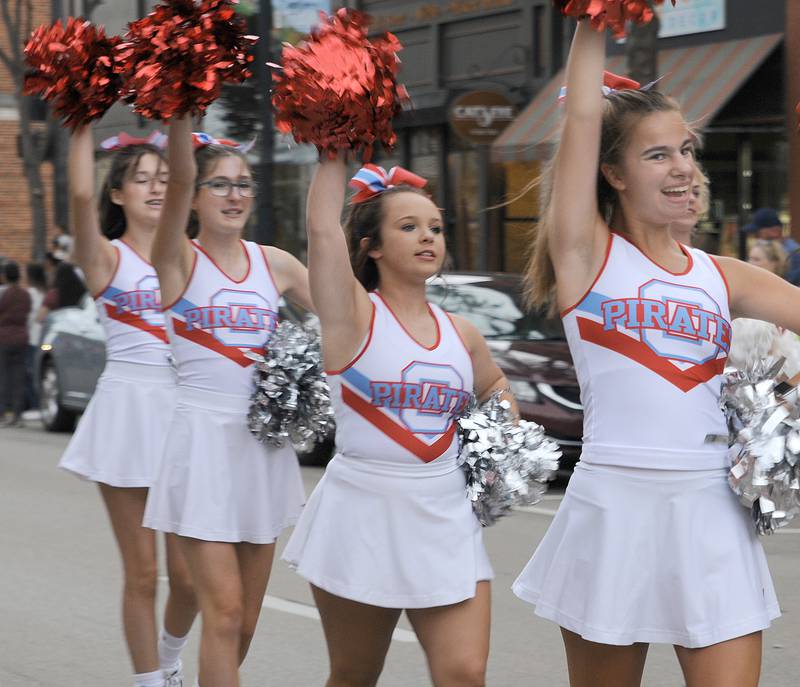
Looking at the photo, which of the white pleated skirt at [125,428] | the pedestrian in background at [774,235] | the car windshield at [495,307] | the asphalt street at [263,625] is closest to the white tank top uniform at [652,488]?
the white pleated skirt at [125,428]

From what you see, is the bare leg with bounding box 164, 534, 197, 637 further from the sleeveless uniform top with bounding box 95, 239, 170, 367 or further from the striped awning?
the striped awning

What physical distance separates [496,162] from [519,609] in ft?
42.9

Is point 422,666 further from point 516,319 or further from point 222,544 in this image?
point 516,319

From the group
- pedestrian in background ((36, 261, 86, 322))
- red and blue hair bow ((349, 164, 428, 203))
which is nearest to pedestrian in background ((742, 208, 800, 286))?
red and blue hair bow ((349, 164, 428, 203))

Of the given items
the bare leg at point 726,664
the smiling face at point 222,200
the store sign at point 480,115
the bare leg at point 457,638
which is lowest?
the bare leg at point 457,638

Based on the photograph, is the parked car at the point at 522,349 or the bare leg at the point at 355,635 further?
the parked car at the point at 522,349

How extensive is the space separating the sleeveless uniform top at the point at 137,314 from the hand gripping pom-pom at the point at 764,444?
2.49m

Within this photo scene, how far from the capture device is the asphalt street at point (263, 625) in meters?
5.85

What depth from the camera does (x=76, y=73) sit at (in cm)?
469

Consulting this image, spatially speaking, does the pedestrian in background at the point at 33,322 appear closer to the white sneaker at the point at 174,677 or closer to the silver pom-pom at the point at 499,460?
the white sneaker at the point at 174,677

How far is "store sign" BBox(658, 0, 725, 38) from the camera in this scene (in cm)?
1647

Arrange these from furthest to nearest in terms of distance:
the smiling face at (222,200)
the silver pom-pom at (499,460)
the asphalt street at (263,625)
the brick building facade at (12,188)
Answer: the brick building facade at (12,188) < the asphalt street at (263,625) < the smiling face at (222,200) < the silver pom-pom at (499,460)

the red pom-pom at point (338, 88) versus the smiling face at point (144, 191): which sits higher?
the red pom-pom at point (338, 88)

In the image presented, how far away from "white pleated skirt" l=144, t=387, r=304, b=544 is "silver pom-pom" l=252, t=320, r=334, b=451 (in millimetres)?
65
